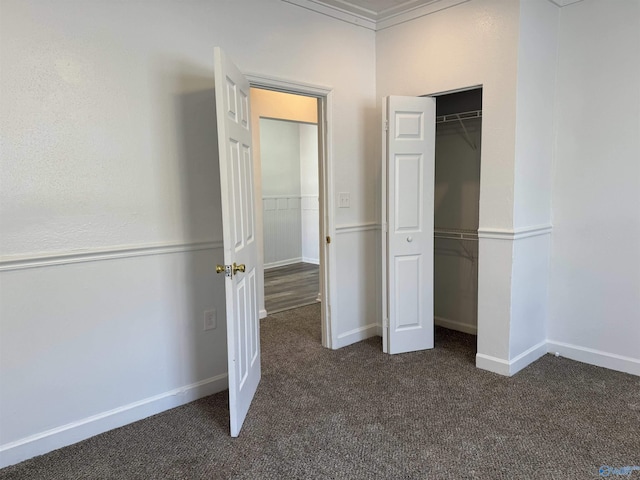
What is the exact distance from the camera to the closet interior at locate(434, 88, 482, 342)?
12.1ft

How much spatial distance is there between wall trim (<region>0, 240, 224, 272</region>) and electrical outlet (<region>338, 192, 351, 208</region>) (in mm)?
1085

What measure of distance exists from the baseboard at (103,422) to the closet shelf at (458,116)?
8.79 feet

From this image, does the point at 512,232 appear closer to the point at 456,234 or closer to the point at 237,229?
the point at 456,234

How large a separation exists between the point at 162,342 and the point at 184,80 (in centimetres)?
149

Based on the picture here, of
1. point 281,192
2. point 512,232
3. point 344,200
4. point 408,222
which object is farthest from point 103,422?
point 281,192

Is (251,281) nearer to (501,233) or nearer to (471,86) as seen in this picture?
(501,233)

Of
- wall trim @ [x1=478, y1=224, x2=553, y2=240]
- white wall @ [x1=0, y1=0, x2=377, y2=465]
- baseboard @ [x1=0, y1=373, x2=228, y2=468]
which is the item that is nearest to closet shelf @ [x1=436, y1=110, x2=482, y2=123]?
wall trim @ [x1=478, y1=224, x2=553, y2=240]

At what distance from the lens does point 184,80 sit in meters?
2.50

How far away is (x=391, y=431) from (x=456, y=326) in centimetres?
184

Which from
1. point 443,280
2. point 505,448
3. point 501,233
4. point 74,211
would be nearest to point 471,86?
point 501,233

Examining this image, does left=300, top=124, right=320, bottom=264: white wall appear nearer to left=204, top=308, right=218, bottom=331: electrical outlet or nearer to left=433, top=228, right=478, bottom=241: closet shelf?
left=433, top=228, right=478, bottom=241: closet shelf

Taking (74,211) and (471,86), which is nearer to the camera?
(74,211)

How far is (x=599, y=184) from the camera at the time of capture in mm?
2980

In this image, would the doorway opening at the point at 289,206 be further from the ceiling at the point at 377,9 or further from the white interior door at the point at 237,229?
the white interior door at the point at 237,229
